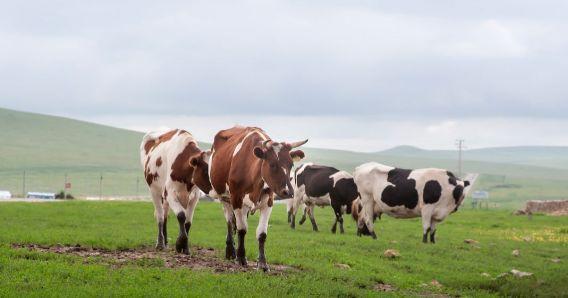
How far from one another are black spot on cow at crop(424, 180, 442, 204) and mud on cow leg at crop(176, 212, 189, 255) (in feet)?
44.8

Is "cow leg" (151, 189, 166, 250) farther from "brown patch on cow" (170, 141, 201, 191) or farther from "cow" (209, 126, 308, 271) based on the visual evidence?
"cow" (209, 126, 308, 271)

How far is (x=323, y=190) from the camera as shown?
34.8 m

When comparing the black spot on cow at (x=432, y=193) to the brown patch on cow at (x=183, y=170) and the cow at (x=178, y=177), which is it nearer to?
the cow at (x=178, y=177)

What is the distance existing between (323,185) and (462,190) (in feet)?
20.2

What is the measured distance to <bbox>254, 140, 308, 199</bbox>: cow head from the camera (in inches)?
659

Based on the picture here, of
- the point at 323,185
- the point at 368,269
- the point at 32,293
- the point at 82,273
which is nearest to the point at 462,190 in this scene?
the point at 323,185

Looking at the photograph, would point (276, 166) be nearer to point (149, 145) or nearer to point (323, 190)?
point (149, 145)

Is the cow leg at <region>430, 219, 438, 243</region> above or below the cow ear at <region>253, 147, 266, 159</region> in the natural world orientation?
below

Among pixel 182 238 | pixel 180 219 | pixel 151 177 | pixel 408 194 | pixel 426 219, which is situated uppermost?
pixel 151 177

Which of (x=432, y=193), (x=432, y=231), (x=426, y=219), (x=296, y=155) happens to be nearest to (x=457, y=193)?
(x=432, y=193)

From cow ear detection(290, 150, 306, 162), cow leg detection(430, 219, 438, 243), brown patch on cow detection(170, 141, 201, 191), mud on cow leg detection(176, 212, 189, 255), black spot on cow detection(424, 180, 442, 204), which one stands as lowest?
cow leg detection(430, 219, 438, 243)

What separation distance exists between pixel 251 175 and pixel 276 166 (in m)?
0.83

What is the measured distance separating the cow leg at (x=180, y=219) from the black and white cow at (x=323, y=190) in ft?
46.1

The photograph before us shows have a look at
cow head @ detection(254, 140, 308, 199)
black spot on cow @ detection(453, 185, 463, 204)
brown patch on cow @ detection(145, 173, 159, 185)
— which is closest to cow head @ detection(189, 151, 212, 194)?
brown patch on cow @ detection(145, 173, 159, 185)
